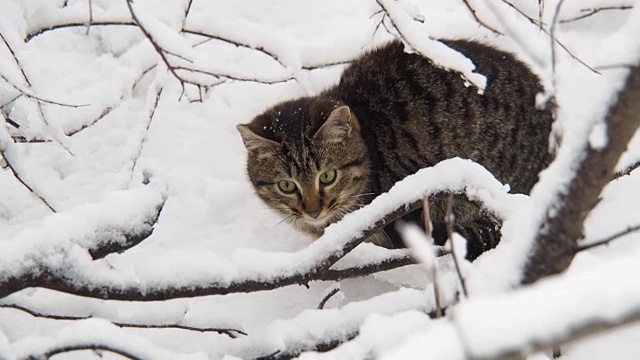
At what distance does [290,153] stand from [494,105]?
3.18ft

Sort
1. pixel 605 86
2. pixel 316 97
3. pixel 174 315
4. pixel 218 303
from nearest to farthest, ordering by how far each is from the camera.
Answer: pixel 605 86, pixel 174 315, pixel 218 303, pixel 316 97

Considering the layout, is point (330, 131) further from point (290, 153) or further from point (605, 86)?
point (605, 86)

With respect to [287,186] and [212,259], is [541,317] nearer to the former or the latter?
[212,259]

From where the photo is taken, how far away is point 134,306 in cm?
258

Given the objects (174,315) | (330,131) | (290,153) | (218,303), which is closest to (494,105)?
(330,131)

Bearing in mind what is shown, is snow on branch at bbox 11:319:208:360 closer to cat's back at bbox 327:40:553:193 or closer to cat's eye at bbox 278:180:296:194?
cat's eye at bbox 278:180:296:194

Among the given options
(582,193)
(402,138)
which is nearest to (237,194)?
(402,138)

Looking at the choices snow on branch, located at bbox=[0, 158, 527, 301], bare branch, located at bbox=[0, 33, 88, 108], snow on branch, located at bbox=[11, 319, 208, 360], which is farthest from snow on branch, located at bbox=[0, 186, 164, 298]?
bare branch, located at bbox=[0, 33, 88, 108]

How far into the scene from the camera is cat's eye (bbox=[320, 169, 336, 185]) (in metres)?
3.14

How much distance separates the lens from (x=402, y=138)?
10.2ft

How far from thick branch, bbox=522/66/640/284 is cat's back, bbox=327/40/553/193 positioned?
5.94 ft

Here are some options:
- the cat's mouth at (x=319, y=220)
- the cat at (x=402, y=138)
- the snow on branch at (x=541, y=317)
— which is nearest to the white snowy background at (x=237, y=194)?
the snow on branch at (x=541, y=317)

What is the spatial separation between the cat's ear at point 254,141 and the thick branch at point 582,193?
1891mm

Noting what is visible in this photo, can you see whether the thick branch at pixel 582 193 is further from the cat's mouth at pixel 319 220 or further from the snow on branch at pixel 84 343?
the cat's mouth at pixel 319 220
